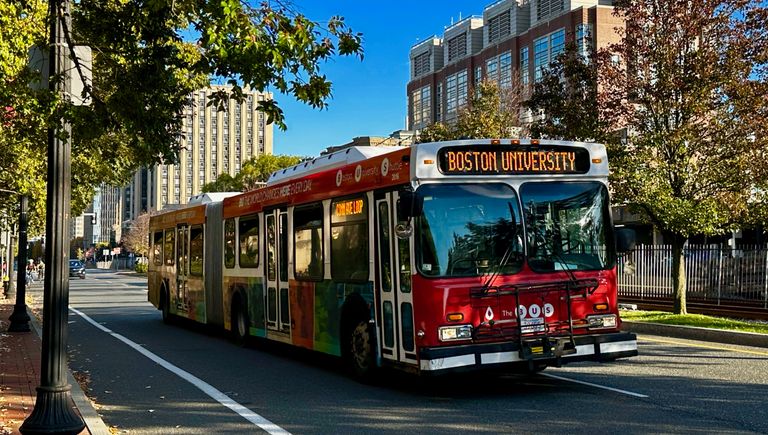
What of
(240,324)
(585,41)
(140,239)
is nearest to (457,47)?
(585,41)

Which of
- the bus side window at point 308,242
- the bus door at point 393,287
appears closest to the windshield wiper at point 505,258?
the bus door at point 393,287

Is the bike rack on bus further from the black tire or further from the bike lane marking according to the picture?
the bike lane marking

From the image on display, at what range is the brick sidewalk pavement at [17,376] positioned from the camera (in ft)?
28.8

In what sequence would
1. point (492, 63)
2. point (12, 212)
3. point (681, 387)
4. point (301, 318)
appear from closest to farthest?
point (681, 387)
point (301, 318)
point (12, 212)
point (492, 63)

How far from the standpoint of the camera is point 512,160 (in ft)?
33.1

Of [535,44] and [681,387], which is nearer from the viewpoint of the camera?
[681,387]

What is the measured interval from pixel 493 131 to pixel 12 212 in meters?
16.6

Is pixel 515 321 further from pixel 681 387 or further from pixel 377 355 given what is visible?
pixel 681 387

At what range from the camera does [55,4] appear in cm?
803

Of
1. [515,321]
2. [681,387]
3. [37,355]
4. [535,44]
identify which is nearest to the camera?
[515,321]

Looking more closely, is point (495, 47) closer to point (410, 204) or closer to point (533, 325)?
point (533, 325)

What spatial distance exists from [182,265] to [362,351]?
10595 millimetres

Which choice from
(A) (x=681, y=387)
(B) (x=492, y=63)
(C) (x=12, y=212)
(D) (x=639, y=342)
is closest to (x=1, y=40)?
(A) (x=681, y=387)

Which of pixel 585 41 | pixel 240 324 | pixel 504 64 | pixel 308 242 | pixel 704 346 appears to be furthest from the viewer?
pixel 504 64
